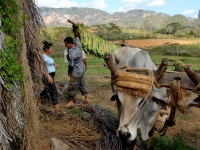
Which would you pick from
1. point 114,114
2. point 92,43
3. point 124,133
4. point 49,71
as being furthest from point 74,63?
point 124,133

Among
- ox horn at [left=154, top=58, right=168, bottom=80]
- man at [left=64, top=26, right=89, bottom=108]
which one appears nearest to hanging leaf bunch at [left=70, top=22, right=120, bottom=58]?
man at [left=64, top=26, right=89, bottom=108]

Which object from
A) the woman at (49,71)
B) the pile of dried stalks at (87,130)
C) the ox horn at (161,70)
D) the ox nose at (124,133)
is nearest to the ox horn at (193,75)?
the ox horn at (161,70)

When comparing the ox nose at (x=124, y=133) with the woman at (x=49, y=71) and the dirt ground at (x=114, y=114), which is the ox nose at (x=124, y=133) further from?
the woman at (x=49, y=71)

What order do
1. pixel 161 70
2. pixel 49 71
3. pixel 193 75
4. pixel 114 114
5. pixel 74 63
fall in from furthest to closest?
1. pixel 114 114
2. pixel 74 63
3. pixel 49 71
4. pixel 161 70
5. pixel 193 75

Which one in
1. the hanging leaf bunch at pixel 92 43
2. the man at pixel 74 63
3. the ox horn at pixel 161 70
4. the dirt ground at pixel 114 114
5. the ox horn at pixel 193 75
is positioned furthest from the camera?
the hanging leaf bunch at pixel 92 43

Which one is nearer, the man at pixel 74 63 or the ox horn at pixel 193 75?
the ox horn at pixel 193 75

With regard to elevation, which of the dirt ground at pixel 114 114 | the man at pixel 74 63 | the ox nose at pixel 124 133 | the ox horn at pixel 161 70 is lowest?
the dirt ground at pixel 114 114

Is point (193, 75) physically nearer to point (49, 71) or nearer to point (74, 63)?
point (49, 71)

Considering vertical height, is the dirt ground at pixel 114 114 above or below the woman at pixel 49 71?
below

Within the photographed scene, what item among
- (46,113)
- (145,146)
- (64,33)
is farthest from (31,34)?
(64,33)

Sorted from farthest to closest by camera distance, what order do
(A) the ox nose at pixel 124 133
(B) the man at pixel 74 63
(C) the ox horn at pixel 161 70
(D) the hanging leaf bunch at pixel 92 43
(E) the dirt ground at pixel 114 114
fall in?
(D) the hanging leaf bunch at pixel 92 43 → (B) the man at pixel 74 63 → (E) the dirt ground at pixel 114 114 → (A) the ox nose at pixel 124 133 → (C) the ox horn at pixel 161 70

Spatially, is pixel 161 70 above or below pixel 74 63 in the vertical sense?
above

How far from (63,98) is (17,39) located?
12.7 feet

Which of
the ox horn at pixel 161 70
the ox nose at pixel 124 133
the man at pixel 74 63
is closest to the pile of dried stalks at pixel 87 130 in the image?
the man at pixel 74 63
